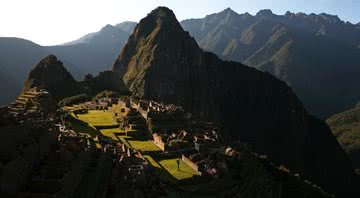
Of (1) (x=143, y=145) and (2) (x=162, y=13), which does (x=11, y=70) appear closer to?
(2) (x=162, y=13)

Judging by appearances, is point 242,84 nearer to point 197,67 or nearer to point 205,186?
point 197,67

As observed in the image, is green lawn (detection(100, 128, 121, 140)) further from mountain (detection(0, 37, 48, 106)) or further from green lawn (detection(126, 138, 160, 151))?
mountain (detection(0, 37, 48, 106))

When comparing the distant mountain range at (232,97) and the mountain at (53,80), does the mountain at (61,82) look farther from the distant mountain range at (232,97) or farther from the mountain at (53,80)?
the distant mountain range at (232,97)

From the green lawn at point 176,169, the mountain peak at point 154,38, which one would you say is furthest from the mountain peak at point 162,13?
the green lawn at point 176,169

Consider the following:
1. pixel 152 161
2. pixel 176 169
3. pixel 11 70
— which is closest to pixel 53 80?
pixel 152 161

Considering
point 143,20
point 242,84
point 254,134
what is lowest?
point 254,134

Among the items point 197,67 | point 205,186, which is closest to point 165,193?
point 205,186
